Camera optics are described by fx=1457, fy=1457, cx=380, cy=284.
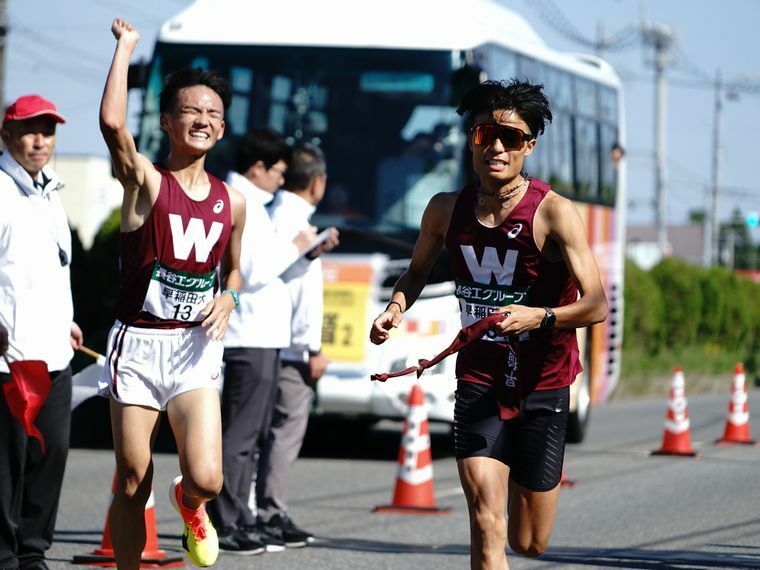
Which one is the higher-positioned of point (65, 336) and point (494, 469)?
point (65, 336)

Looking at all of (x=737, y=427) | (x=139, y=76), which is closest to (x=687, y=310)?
(x=737, y=427)

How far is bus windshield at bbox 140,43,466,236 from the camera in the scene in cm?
1316

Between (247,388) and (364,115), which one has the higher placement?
(364,115)

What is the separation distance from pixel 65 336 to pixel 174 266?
1014 mm

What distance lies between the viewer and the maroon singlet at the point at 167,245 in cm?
567

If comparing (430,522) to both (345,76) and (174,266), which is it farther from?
(345,76)

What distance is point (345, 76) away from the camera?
44.5ft

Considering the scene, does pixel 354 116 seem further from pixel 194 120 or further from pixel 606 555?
pixel 194 120

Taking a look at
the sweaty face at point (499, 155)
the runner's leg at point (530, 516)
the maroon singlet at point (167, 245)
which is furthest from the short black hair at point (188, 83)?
the runner's leg at point (530, 516)

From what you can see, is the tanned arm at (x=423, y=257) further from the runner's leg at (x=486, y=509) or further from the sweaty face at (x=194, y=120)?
the sweaty face at (x=194, y=120)

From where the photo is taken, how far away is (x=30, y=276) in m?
6.34

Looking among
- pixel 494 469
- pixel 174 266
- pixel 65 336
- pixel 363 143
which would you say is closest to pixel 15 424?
pixel 65 336

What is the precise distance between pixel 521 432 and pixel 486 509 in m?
0.39

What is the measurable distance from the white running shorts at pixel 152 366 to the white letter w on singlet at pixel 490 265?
116 cm
